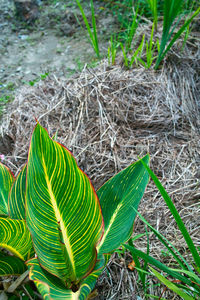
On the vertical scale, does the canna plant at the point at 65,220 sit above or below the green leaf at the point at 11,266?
above

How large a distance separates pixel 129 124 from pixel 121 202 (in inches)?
30.8

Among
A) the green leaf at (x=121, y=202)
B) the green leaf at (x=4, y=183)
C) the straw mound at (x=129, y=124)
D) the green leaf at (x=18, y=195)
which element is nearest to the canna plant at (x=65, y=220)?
the green leaf at (x=121, y=202)

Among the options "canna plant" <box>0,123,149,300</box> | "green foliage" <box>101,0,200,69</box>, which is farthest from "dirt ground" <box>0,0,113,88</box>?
"canna plant" <box>0,123,149,300</box>

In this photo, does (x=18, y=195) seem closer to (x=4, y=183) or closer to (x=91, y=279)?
(x=4, y=183)

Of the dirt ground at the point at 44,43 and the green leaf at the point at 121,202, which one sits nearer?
the green leaf at the point at 121,202

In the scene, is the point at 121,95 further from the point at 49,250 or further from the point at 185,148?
the point at 49,250

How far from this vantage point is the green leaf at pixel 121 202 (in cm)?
89

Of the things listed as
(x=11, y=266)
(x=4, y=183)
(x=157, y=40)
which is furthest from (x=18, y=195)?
(x=157, y=40)

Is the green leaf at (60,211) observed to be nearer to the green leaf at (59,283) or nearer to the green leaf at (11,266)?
the green leaf at (59,283)

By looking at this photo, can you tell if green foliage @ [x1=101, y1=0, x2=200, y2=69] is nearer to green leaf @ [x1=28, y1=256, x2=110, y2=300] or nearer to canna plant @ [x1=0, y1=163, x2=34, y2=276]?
canna plant @ [x1=0, y1=163, x2=34, y2=276]

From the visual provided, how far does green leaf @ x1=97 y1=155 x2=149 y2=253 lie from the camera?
0.89m

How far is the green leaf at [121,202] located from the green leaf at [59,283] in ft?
0.24

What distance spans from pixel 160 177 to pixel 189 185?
0.16m

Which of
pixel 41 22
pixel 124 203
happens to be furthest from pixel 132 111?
pixel 41 22
